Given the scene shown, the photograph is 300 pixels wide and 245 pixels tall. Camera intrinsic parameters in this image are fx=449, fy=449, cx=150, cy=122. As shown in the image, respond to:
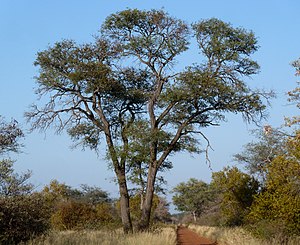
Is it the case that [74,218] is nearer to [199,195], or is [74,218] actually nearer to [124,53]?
[124,53]

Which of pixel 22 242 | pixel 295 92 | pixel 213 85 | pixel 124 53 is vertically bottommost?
pixel 22 242

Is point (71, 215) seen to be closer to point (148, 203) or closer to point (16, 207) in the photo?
point (148, 203)

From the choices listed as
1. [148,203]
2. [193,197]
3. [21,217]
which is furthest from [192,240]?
[193,197]

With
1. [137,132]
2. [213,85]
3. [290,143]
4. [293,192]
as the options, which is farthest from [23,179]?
[213,85]

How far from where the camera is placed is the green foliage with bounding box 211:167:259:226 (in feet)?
103

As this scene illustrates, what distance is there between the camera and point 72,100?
25938mm

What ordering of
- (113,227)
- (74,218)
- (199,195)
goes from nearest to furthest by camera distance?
1. (113,227)
2. (74,218)
3. (199,195)

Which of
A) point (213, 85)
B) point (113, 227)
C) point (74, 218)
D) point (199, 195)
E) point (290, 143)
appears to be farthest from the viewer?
point (199, 195)

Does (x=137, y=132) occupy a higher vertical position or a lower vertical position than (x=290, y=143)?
higher

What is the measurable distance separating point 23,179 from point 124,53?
13538 millimetres

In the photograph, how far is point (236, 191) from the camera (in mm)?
31625

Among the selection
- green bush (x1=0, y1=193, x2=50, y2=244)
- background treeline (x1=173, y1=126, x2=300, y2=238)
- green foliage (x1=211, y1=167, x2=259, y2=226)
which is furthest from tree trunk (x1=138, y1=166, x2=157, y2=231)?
green bush (x1=0, y1=193, x2=50, y2=244)

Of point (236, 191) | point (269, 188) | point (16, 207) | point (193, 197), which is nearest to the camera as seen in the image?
point (16, 207)

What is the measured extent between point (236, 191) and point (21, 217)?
2108 cm
